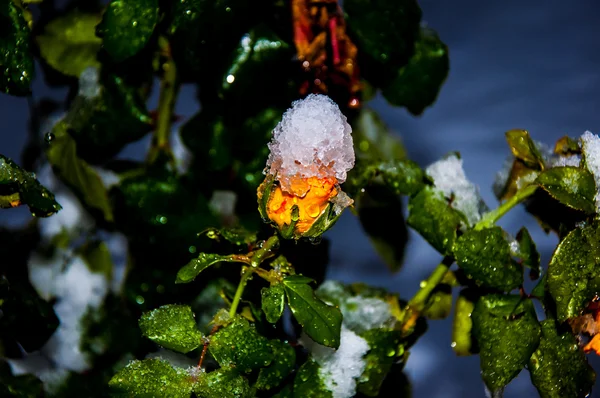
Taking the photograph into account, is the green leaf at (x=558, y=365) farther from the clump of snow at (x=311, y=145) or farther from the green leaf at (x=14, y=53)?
the green leaf at (x=14, y=53)

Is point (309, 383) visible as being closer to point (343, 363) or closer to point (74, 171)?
point (343, 363)

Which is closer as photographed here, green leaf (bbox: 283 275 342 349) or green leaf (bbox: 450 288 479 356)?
green leaf (bbox: 283 275 342 349)

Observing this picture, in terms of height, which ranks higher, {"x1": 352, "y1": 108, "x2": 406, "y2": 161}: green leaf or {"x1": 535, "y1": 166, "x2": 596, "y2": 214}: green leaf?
{"x1": 535, "y1": 166, "x2": 596, "y2": 214}: green leaf

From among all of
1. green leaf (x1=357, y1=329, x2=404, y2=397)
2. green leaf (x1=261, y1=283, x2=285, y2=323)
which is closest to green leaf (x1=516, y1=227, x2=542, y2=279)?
green leaf (x1=357, y1=329, x2=404, y2=397)

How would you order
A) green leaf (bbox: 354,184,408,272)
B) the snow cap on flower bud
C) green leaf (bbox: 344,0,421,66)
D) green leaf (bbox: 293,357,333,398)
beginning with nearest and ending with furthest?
the snow cap on flower bud → green leaf (bbox: 293,357,333,398) → green leaf (bbox: 344,0,421,66) → green leaf (bbox: 354,184,408,272)

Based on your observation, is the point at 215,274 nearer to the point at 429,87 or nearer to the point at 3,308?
the point at 3,308

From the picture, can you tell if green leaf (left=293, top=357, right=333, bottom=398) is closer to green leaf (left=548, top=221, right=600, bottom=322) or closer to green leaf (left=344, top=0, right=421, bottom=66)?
green leaf (left=548, top=221, right=600, bottom=322)

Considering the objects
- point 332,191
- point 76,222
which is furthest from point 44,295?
point 332,191
